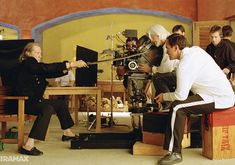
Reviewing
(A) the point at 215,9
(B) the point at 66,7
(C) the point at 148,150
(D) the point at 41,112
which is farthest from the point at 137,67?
(B) the point at 66,7

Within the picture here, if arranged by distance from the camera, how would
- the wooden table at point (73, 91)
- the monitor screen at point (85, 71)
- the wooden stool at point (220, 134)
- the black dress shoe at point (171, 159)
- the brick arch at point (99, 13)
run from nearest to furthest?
the black dress shoe at point (171, 159) < the wooden stool at point (220, 134) < the wooden table at point (73, 91) < the monitor screen at point (85, 71) < the brick arch at point (99, 13)

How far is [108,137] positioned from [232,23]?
4248mm

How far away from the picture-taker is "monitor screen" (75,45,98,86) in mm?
5112

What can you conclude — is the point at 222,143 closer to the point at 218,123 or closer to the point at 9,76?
the point at 218,123

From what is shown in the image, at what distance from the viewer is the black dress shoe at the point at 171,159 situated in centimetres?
302

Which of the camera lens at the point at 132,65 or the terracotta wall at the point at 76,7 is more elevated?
the terracotta wall at the point at 76,7

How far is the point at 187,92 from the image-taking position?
9.92 feet

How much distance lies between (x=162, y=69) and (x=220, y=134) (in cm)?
123

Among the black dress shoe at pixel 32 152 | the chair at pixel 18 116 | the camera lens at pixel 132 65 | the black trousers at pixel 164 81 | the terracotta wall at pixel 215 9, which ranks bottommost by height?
the black dress shoe at pixel 32 152

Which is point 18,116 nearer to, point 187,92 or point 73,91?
point 73,91

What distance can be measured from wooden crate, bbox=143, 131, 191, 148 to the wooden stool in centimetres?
28

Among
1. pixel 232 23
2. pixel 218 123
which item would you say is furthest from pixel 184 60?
pixel 232 23

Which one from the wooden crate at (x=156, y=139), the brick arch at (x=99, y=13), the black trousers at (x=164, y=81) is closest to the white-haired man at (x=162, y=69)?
the black trousers at (x=164, y=81)

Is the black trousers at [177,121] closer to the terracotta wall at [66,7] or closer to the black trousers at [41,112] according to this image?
the black trousers at [41,112]
